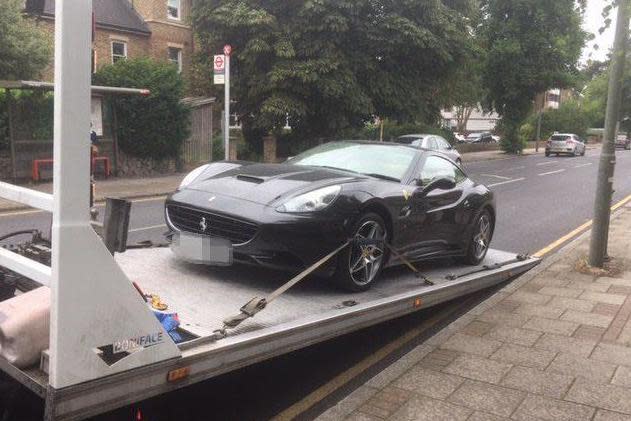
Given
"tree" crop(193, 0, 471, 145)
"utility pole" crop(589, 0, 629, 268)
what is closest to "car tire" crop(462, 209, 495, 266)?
"utility pole" crop(589, 0, 629, 268)

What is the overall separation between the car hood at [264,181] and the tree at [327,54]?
1619 centimetres

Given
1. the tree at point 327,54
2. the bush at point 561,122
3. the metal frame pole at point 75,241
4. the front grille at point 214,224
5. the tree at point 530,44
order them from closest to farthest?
1. the metal frame pole at point 75,241
2. the front grille at point 214,224
3. the tree at point 327,54
4. the tree at point 530,44
5. the bush at point 561,122

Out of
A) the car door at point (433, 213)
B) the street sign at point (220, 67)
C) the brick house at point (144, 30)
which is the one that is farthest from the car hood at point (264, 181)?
the brick house at point (144, 30)

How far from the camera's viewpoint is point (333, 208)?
4.52 m

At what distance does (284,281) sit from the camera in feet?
15.1

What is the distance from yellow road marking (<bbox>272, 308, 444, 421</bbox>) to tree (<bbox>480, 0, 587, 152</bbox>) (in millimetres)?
36400

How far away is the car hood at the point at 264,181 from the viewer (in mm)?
4566

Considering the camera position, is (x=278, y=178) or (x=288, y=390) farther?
(x=278, y=178)

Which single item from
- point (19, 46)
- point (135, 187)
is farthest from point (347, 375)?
point (19, 46)

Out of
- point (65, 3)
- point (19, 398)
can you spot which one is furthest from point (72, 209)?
point (19, 398)

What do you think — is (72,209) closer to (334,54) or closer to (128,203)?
(128,203)

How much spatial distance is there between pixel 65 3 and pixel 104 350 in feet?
4.43

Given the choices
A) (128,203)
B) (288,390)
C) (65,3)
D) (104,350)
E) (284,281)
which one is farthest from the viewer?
(284,281)

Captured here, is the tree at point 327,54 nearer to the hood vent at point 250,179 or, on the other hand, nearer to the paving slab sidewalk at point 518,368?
the paving slab sidewalk at point 518,368
